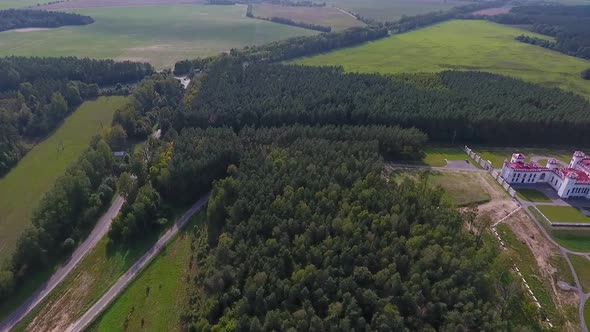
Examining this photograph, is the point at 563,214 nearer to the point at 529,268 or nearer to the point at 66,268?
the point at 529,268

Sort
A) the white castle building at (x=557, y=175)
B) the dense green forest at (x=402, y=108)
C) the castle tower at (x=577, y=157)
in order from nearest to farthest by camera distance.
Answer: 1. the white castle building at (x=557, y=175)
2. the castle tower at (x=577, y=157)
3. the dense green forest at (x=402, y=108)

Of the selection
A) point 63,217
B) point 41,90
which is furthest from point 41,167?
point 41,90

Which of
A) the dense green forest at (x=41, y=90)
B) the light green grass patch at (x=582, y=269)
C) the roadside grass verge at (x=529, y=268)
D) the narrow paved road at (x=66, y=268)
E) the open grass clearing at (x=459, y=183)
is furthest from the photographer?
the dense green forest at (x=41, y=90)

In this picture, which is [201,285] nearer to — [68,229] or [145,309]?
[145,309]

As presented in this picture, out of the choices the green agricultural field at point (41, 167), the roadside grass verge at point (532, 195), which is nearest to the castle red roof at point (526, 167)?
the roadside grass verge at point (532, 195)

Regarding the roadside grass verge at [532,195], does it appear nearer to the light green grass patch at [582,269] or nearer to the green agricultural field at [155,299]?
the light green grass patch at [582,269]

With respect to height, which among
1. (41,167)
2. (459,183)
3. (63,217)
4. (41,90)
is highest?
(41,90)

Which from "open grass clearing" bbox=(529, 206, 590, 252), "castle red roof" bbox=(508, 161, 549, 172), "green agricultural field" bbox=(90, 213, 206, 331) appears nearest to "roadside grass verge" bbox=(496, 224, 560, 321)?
"open grass clearing" bbox=(529, 206, 590, 252)

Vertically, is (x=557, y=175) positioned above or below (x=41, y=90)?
above
